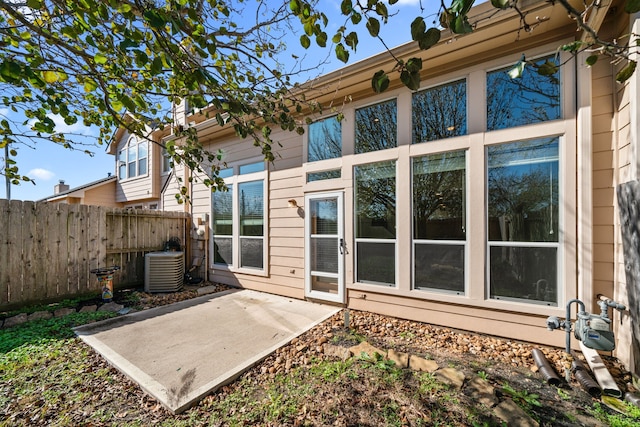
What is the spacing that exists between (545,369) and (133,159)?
13619 millimetres

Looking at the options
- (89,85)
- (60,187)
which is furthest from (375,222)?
(60,187)

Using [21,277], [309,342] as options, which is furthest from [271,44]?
[21,277]

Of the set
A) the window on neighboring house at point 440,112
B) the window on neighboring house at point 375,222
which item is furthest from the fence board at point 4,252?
the window on neighboring house at point 440,112

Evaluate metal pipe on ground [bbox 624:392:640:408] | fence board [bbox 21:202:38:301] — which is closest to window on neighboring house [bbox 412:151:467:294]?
metal pipe on ground [bbox 624:392:640:408]

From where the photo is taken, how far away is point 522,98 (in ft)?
10.9

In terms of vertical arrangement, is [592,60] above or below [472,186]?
above

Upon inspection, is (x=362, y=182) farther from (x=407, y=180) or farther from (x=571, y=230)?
(x=571, y=230)

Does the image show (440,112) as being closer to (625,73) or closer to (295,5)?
(625,73)

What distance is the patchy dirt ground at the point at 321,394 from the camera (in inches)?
80.0

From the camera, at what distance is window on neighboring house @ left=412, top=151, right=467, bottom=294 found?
143 inches

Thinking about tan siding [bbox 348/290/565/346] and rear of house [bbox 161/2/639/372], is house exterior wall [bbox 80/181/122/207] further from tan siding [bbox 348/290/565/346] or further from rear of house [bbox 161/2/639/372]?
tan siding [bbox 348/290/565/346]

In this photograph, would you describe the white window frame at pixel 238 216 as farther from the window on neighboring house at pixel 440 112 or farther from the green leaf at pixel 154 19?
the green leaf at pixel 154 19

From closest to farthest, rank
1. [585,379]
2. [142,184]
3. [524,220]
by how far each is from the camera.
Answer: [585,379] → [524,220] → [142,184]

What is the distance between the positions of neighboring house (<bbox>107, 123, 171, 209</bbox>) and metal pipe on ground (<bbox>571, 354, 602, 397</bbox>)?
10570 mm
